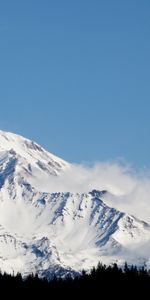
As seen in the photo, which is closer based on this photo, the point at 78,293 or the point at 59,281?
the point at 78,293

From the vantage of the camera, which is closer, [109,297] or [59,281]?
[109,297]

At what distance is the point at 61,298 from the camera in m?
170

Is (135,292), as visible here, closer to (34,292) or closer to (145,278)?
(145,278)

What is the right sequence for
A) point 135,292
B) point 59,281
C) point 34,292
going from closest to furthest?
point 135,292 < point 34,292 < point 59,281

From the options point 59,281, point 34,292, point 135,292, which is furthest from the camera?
point 59,281

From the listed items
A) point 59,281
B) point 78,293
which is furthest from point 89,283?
point 59,281

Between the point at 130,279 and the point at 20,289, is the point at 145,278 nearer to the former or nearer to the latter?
the point at 130,279

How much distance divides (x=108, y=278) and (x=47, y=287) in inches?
486

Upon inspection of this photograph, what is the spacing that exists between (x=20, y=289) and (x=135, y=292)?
77.0 ft

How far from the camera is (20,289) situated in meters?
178

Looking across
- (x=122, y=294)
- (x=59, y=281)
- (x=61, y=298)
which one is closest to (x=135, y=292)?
(x=122, y=294)

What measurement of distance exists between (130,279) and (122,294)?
540 centimetres

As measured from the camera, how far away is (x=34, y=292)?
176125 millimetres

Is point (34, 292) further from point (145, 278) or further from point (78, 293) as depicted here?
point (145, 278)
